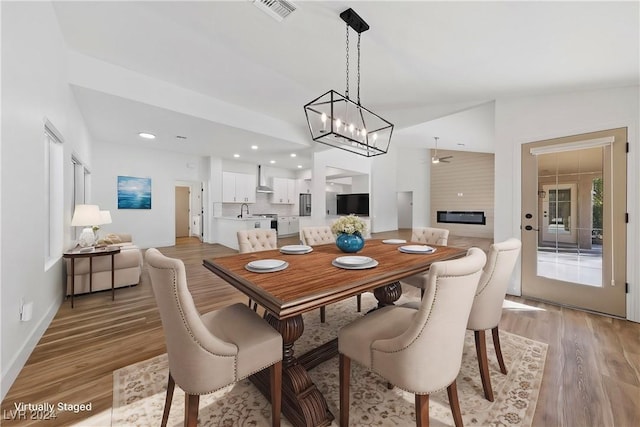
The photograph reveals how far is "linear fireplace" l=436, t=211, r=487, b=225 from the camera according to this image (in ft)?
30.2

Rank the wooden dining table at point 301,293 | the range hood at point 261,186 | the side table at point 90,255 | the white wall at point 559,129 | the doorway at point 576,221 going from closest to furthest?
the wooden dining table at point 301,293, the white wall at point 559,129, the doorway at point 576,221, the side table at point 90,255, the range hood at point 261,186

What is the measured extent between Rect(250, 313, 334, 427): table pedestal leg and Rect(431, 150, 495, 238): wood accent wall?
31.7 feet

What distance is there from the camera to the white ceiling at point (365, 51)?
6.59ft

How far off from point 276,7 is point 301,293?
2169 mm

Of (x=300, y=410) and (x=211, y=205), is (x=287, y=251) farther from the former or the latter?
(x=211, y=205)

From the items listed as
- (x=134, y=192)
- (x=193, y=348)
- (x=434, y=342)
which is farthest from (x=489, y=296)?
(x=134, y=192)

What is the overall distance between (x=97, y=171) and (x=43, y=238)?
15.2ft

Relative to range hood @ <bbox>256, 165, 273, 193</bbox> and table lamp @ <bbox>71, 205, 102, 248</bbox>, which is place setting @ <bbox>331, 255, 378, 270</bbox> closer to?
table lamp @ <bbox>71, 205, 102, 248</bbox>

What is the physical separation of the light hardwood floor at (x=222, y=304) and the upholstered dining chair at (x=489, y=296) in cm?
33

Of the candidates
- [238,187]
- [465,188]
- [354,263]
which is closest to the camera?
[354,263]

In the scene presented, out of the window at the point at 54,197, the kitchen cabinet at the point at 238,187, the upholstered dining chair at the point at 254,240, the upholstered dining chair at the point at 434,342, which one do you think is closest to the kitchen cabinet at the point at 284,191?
the kitchen cabinet at the point at 238,187

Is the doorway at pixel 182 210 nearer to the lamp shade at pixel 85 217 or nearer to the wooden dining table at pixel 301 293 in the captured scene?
the lamp shade at pixel 85 217

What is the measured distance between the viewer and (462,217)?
9.64m

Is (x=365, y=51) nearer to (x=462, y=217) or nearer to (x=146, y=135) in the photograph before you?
(x=146, y=135)
